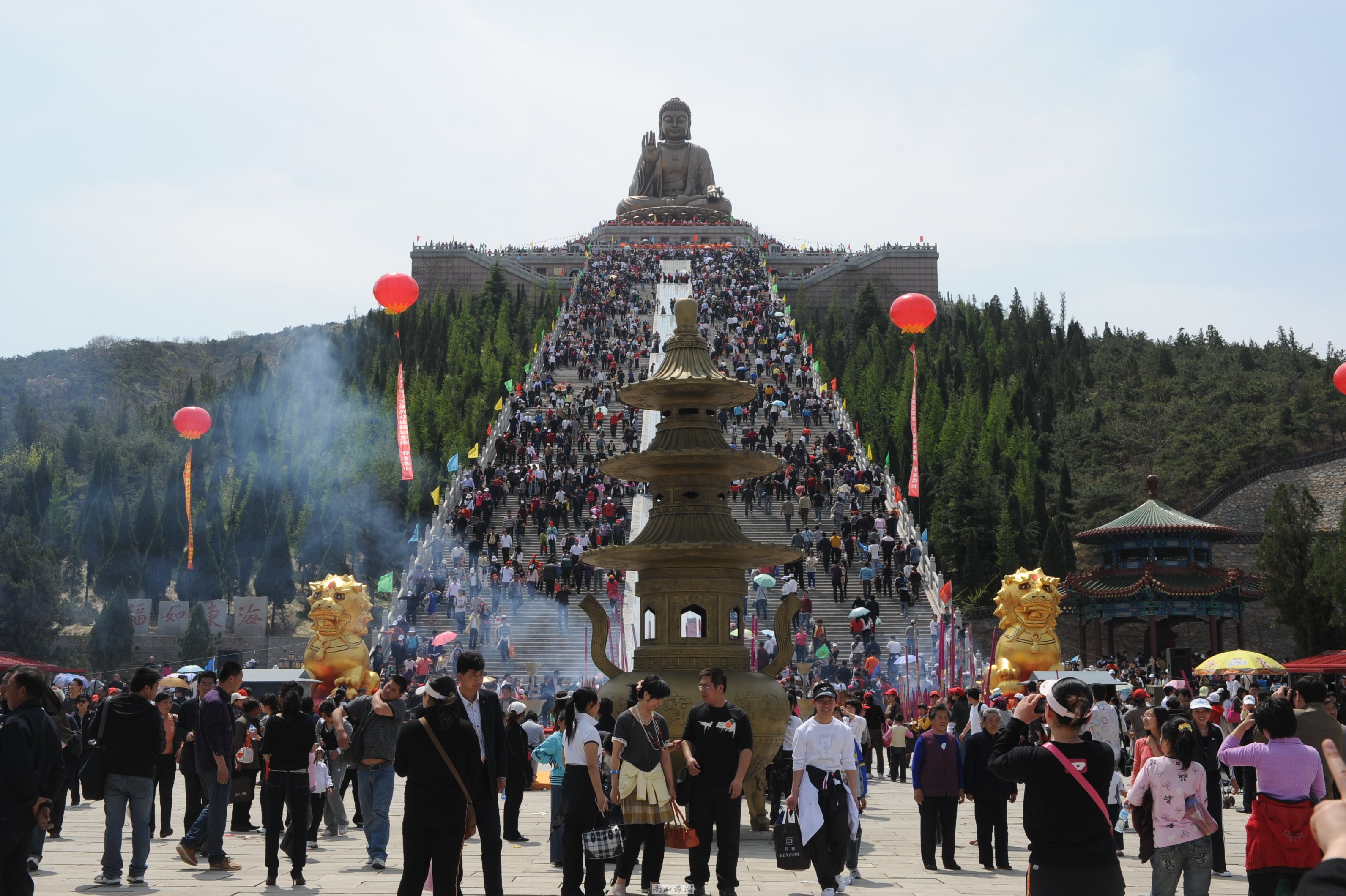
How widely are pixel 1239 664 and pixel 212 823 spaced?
20108mm

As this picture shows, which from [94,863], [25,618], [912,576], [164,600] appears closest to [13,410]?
[164,600]

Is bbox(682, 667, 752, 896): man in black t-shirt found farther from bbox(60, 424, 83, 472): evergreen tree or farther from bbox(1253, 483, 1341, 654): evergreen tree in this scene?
bbox(60, 424, 83, 472): evergreen tree

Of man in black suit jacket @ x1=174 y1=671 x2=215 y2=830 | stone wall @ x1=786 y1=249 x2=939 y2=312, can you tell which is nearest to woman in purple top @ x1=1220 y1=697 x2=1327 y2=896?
man in black suit jacket @ x1=174 y1=671 x2=215 y2=830

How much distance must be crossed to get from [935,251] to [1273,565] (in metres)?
39.9

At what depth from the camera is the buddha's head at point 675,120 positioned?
7694 cm

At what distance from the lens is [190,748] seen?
11.9 metres

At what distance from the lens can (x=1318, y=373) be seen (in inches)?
2251

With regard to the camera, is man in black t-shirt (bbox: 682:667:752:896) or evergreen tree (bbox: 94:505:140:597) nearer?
man in black t-shirt (bbox: 682:667:752:896)

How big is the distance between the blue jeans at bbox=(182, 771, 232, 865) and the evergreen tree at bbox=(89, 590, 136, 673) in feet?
99.3

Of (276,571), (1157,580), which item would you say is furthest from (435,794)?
(276,571)

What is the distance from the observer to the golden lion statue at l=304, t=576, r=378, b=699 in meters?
23.5

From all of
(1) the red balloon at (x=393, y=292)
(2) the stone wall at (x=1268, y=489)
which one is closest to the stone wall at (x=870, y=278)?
(2) the stone wall at (x=1268, y=489)

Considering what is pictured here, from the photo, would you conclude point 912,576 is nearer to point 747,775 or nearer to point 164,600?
point 747,775

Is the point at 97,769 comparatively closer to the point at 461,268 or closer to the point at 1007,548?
the point at 1007,548
